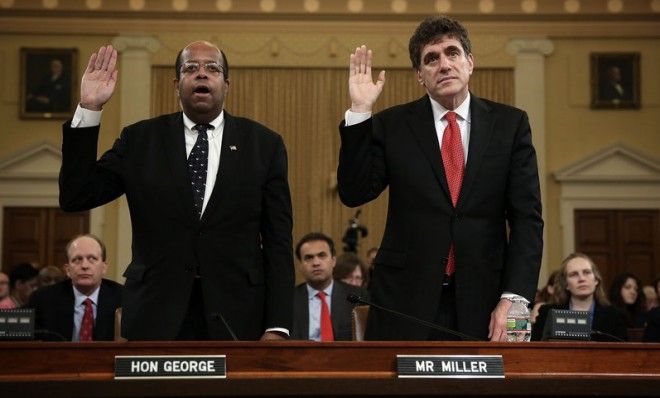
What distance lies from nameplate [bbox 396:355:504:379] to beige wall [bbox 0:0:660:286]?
12918 millimetres

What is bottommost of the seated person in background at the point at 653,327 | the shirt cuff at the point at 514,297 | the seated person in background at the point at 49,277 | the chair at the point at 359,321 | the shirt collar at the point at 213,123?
the seated person in background at the point at 653,327

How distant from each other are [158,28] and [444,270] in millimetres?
12596

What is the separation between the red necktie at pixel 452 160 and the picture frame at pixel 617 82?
40.4ft

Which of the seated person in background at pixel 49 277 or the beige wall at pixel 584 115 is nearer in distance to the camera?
the seated person in background at pixel 49 277

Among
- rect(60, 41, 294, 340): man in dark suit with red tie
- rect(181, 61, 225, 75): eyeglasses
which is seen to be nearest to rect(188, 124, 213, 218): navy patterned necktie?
rect(60, 41, 294, 340): man in dark suit with red tie

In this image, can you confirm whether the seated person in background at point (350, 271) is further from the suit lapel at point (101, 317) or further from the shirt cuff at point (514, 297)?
the shirt cuff at point (514, 297)

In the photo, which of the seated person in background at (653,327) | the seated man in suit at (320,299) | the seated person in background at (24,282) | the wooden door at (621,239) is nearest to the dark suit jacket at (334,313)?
the seated man in suit at (320,299)

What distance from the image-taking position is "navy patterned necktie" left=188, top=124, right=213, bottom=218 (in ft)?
12.6

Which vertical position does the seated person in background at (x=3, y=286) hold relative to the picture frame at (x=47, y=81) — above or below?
below

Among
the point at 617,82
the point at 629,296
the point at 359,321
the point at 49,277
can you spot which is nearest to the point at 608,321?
the point at 629,296

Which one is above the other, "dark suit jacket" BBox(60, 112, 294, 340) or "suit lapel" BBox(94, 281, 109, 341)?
"dark suit jacket" BBox(60, 112, 294, 340)

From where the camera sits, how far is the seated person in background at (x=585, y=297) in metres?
6.79

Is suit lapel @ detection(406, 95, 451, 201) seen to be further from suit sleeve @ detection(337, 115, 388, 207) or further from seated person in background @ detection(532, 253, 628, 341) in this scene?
seated person in background @ detection(532, 253, 628, 341)

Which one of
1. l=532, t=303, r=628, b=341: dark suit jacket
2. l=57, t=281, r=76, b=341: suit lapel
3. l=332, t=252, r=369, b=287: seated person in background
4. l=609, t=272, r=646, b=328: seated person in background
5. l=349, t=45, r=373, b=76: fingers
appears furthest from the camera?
l=609, t=272, r=646, b=328: seated person in background
